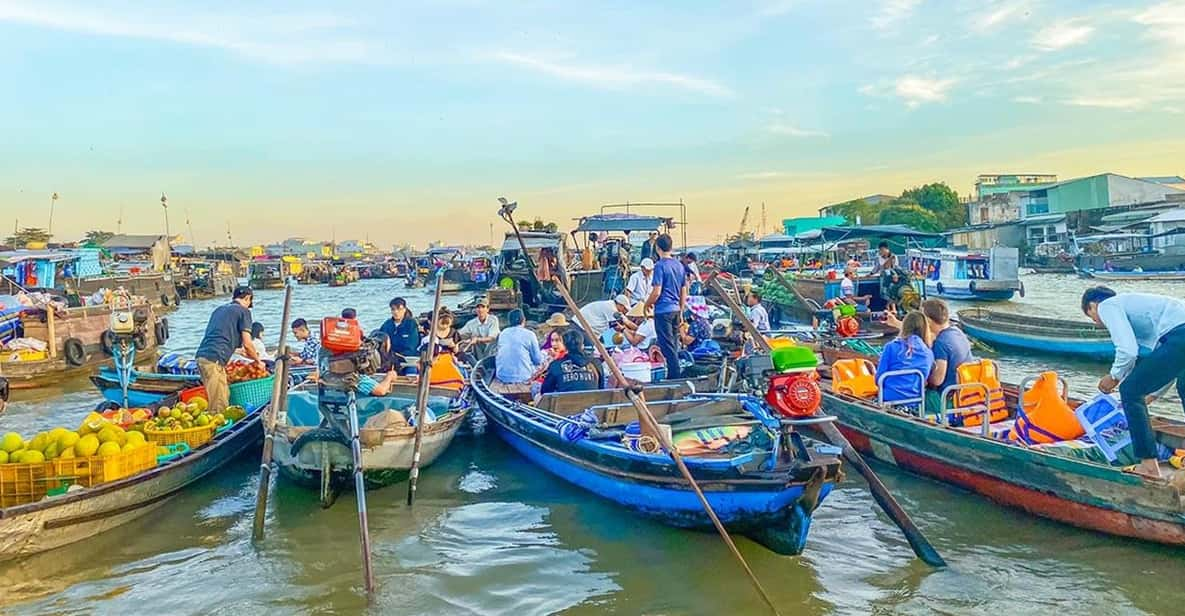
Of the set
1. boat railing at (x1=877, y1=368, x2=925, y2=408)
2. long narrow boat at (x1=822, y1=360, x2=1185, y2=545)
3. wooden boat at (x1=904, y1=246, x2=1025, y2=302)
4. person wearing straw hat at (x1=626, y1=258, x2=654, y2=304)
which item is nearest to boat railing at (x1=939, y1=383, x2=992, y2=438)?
long narrow boat at (x1=822, y1=360, x2=1185, y2=545)

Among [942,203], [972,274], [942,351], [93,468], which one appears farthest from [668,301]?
[942,203]

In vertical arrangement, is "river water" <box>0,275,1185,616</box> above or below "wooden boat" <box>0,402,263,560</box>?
below

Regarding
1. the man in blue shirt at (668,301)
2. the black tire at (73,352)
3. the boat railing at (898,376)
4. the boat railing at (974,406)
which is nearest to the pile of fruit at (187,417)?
the man in blue shirt at (668,301)

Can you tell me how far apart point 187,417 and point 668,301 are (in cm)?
552

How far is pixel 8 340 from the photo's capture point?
55.8 ft

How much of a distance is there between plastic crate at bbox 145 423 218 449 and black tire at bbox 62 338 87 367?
10847 mm

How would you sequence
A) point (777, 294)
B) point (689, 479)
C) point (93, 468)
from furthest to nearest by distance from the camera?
point (777, 294) → point (93, 468) → point (689, 479)

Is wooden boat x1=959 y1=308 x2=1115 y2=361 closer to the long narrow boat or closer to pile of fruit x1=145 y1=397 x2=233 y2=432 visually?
the long narrow boat

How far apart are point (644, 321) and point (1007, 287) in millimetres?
21492

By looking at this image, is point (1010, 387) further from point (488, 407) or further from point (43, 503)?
point (43, 503)

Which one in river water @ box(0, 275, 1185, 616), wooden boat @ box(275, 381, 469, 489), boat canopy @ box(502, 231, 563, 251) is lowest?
river water @ box(0, 275, 1185, 616)

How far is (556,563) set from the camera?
21.5 ft

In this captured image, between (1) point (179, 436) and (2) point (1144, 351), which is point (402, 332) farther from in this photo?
(2) point (1144, 351)

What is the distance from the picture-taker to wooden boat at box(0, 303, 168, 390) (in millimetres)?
15883
